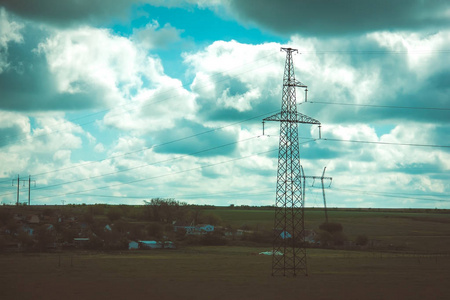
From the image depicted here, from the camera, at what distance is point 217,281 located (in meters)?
52.9

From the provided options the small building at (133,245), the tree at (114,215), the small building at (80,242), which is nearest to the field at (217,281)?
the small building at (80,242)

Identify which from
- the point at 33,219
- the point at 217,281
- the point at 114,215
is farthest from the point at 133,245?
the point at 217,281

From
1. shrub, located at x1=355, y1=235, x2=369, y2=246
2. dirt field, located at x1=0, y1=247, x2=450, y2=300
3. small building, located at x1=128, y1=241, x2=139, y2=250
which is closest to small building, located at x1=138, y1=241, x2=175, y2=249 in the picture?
small building, located at x1=128, y1=241, x2=139, y2=250

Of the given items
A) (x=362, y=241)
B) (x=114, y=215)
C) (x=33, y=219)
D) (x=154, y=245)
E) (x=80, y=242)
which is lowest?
(x=154, y=245)

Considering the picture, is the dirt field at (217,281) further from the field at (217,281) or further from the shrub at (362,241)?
the shrub at (362,241)

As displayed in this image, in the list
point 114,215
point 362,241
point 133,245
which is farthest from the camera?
point 114,215

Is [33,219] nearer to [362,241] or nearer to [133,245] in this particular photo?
[133,245]

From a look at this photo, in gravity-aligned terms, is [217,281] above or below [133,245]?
above

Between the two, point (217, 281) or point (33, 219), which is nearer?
point (217, 281)

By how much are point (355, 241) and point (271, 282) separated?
3124 inches

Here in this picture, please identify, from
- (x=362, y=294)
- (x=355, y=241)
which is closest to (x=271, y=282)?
(x=362, y=294)

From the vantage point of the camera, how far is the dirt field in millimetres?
43500

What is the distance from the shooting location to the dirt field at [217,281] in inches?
1713

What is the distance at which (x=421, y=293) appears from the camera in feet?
144
